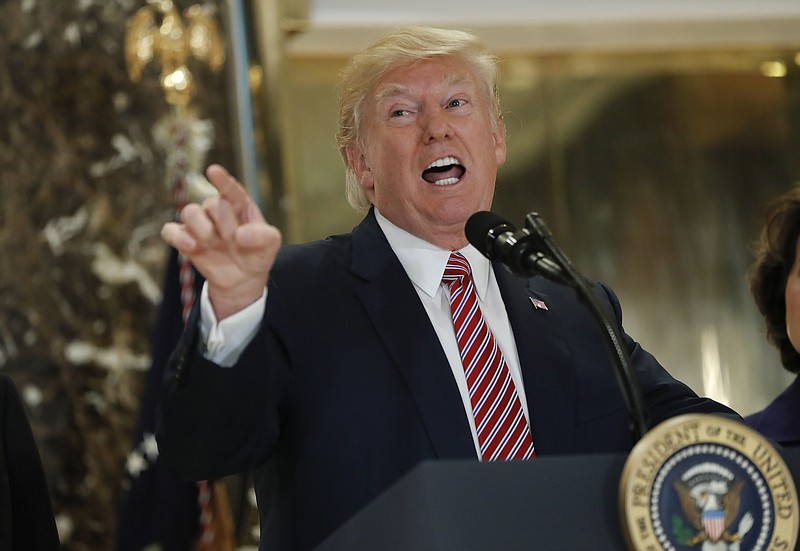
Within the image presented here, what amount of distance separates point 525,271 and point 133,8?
3.24 meters

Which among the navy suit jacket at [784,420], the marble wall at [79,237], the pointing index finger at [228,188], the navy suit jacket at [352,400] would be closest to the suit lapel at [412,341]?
the navy suit jacket at [352,400]

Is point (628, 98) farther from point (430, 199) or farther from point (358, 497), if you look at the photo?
point (358, 497)

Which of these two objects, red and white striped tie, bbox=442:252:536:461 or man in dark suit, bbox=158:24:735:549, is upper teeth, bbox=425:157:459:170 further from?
red and white striped tie, bbox=442:252:536:461

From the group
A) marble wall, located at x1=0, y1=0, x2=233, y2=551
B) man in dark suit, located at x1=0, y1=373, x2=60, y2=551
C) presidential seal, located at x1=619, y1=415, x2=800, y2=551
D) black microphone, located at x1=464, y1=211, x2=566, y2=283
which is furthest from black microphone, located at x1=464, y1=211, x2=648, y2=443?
marble wall, located at x1=0, y1=0, x2=233, y2=551

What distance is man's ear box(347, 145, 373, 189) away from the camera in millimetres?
2607

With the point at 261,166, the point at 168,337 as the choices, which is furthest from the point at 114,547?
the point at 261,166

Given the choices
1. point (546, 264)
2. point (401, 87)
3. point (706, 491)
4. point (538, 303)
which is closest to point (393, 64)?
point (401, 87)

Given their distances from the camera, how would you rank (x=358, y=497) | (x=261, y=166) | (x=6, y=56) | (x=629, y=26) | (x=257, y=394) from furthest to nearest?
(x=629, y=26) < (x=261, y=166) < (x=6, y=56) < (x=358, y=497) < (x=257, y=394)

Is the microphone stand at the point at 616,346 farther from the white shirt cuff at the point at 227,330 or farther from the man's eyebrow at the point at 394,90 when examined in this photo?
the man's eyebrow at the point at 394,90

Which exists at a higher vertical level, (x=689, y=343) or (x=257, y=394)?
(x=257, y=394)

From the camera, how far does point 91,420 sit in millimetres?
4375

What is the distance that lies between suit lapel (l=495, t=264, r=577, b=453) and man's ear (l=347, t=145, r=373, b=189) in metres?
0.38

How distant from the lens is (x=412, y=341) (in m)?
2.14

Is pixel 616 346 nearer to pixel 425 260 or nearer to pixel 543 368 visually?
pixel 543 368
